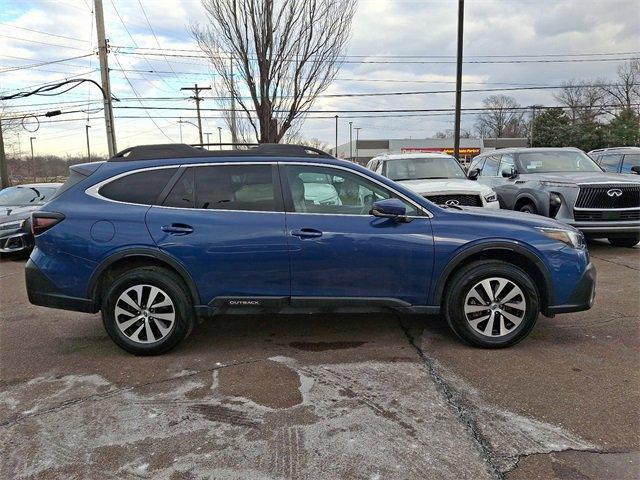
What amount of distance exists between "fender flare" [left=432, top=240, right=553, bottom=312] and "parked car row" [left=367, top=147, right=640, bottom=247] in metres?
3.15

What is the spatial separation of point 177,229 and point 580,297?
345 cm

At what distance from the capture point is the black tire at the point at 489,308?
4.10m

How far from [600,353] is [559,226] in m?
1.12

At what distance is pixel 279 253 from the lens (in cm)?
404

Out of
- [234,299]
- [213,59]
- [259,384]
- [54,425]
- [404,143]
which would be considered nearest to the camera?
[54,425]

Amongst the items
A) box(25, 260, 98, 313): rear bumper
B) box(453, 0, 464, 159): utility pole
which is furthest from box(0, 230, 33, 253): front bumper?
box(453, 0, 464, 159): utility pole

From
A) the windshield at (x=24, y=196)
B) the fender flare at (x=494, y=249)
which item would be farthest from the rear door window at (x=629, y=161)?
the windshield at (x=24, y=196)

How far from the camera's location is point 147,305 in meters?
4.15

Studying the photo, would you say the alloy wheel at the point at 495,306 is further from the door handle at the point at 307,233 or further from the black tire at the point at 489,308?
the door handle at the point at 307,233

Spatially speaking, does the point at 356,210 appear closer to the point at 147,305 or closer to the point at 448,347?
the point at 448,347

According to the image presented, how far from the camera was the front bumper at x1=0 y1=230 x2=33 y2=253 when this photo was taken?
373 inches

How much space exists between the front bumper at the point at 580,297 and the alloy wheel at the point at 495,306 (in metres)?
0.28

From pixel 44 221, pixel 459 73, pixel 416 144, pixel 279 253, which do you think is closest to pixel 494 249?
pixel 279 253

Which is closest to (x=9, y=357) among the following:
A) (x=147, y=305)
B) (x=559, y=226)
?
(x=147, y=305)
